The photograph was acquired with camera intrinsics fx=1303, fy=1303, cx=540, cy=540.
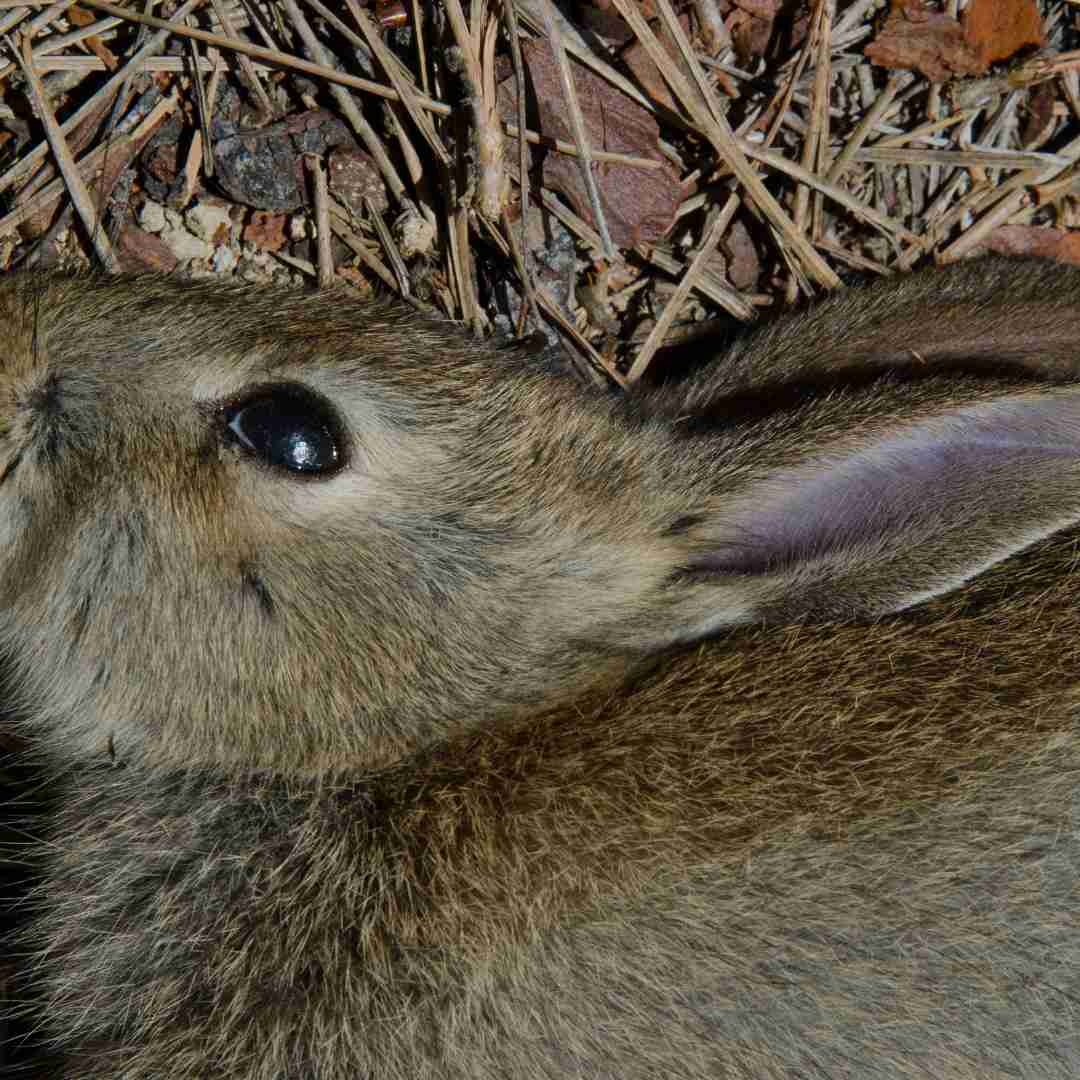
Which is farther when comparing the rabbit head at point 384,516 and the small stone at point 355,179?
the small stone at point 355,179

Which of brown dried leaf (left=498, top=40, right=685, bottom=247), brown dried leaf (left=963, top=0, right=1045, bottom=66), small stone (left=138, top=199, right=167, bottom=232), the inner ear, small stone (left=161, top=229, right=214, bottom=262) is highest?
small stone (left=138, top=199, right=167, bottom=232)

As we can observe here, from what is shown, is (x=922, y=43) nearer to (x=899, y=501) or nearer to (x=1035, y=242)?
(x=1035, y=242)

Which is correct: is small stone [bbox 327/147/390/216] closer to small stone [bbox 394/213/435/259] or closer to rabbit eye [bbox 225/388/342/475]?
small stone [bbox 394/213/435/259]

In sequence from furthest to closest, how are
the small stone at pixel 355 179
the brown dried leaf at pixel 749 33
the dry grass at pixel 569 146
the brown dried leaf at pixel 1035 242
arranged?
the brown dried leaf at pixel 1035 242
the brown dried leaf at pixel 749 33
the small stone at pixel 355 179
the dry grass at pixel 569 146

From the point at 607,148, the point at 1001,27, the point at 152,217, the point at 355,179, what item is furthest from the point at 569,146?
the point at 1001,27

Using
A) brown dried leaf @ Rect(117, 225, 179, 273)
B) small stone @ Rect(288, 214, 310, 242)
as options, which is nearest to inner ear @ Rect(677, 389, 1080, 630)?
small stone @ Rect(288, 214, 310, 242)

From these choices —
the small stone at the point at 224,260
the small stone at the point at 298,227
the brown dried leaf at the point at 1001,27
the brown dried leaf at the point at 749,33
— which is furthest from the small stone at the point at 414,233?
the brown dried leaf at the point at 1001,27

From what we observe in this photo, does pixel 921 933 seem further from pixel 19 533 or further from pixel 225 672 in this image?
pixel 19 533

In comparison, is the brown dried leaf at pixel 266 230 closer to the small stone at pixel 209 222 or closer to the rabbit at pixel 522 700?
the small stone at pixel 209 222
